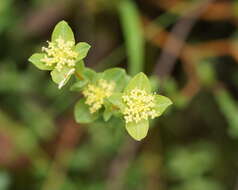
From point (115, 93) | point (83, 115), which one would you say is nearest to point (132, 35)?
point (83, 115)

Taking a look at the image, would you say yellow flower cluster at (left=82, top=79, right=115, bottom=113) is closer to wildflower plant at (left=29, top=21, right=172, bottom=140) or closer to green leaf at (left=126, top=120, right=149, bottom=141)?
wildflower plant at (left=29, top=21, right=172, bottom=140)

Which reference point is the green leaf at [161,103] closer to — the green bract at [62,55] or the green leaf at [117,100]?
the green leaf at [117,100]

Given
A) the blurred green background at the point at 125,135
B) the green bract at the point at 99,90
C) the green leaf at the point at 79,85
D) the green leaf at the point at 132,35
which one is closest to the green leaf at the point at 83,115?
the green bract at the point at 99,90

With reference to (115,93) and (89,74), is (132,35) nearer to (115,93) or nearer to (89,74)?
(89,74)

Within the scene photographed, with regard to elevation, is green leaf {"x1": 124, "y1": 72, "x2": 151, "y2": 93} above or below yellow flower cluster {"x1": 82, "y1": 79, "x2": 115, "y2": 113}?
below

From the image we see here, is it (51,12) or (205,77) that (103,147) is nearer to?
(205,77)

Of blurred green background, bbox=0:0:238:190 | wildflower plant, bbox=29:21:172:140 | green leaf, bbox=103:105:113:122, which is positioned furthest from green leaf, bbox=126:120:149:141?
blurred green background, bbox=0:0:238:190
